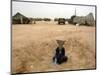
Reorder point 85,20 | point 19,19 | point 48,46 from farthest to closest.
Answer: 1. point 85,20
2. point 48,46
3. point 19,19

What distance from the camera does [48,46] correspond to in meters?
2.28

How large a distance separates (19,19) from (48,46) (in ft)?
1.45

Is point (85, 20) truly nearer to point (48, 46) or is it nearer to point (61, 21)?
point (61, 21)

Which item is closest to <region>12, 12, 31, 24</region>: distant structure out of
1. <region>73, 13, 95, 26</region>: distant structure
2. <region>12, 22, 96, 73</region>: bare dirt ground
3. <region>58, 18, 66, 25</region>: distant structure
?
<region>12, 22, 96, 73</region>: bare dirt ground

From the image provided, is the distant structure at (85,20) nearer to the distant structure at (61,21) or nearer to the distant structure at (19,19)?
the distant structure at (61,21)

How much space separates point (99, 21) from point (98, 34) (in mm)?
162

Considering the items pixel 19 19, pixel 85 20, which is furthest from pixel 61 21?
pixel 19 19

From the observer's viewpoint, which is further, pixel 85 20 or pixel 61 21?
pixel 85 20

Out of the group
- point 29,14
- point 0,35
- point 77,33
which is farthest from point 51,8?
point 0,35

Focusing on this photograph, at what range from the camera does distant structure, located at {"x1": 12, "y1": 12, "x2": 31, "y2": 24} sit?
2.15 metres

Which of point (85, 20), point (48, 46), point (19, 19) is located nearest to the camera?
point (19, 19)

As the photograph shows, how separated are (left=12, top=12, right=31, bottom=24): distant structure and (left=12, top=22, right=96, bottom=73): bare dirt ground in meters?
0.04

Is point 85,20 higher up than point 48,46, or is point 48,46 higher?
point 85,20

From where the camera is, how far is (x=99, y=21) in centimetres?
252
